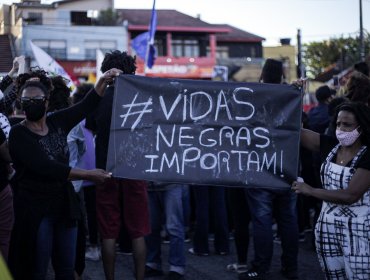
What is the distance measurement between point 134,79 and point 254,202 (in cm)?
183

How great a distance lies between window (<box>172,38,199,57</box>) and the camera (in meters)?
51.7

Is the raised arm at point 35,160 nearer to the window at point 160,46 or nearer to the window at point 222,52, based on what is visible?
the window at point 160,46

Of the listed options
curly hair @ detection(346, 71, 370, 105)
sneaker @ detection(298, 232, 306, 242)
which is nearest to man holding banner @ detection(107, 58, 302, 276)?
curly hair @ detection(346, 71, 370, 105)

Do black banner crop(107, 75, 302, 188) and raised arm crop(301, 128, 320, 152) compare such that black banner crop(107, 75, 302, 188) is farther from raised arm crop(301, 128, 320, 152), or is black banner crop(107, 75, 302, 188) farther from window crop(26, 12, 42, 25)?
window crop(26, 12, 42, 25)

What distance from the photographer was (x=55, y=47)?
4741 cm

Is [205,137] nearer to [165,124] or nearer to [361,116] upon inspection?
[165,124]

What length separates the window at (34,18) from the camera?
48.1 meters

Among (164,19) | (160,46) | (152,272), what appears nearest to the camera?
(152,272)

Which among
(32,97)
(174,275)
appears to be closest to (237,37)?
(174,275)

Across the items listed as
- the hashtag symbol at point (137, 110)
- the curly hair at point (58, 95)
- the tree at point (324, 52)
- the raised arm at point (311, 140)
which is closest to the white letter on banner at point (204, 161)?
the hashtag symbol at point (137, 110)

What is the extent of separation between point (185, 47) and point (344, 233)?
48504 mm

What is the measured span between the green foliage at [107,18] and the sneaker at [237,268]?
44.4m

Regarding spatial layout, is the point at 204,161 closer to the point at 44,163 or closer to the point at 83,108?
the point at 83,108

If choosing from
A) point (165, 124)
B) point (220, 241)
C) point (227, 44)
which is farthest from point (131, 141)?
point (227, 44)
